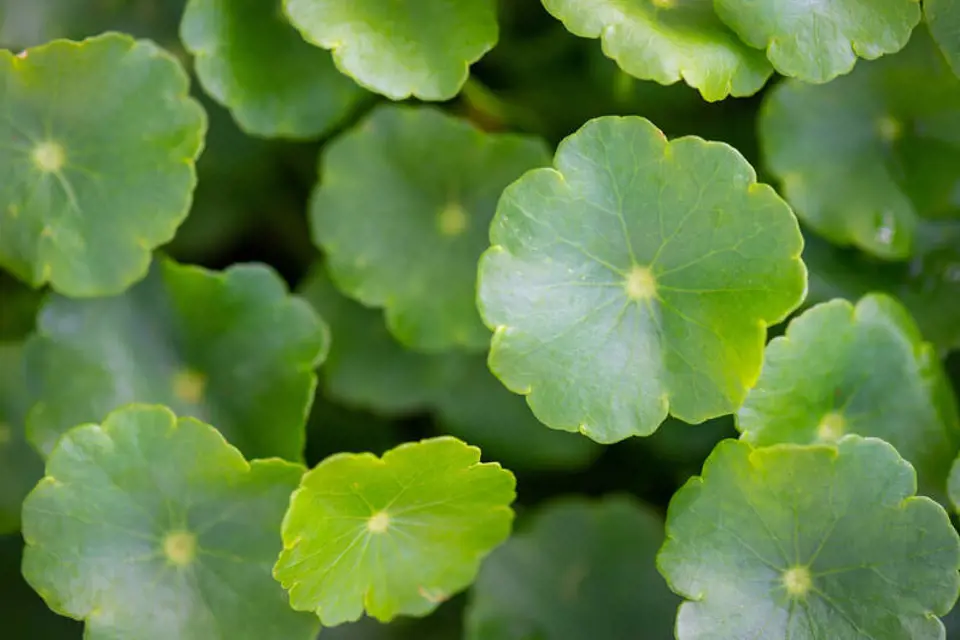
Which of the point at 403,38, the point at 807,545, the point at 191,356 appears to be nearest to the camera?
the point at 807,545

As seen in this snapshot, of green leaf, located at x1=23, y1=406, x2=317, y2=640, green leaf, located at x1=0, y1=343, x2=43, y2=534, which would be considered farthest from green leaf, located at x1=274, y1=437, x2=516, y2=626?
green leaf, located at x1=0, y1=343, x2=43, y2=534

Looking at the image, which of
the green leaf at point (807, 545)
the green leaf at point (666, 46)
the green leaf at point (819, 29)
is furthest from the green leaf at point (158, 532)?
the green leaf at point (819, 29)

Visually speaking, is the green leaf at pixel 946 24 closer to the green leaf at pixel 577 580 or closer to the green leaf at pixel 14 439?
the green leaf at pixel 577 580

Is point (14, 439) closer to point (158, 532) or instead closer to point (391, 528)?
point (158, 532)

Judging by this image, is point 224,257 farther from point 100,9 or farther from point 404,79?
point 404,79

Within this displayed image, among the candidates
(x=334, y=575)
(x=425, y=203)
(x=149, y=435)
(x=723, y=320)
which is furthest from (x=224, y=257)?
(x=723, y=320)

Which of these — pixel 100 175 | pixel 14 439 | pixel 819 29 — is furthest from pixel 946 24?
pixel 14 439
